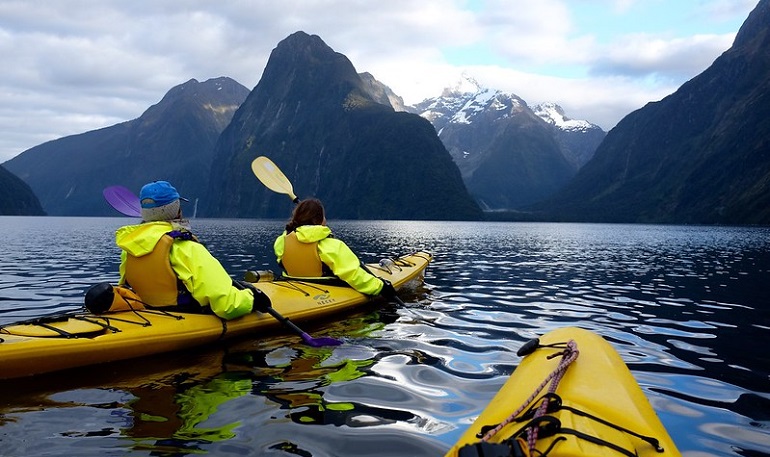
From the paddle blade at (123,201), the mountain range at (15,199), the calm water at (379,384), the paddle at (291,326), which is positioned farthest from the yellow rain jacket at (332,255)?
the mountain range at (15,199)

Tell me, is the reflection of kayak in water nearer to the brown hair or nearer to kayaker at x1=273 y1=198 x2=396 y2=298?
kayaker at x1=273 y1=198 x2=396 y2=298

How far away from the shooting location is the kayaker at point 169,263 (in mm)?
6789

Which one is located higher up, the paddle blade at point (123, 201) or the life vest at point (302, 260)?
the paddle blade at point (123, 201)

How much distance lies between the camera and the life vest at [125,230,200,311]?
269 inches

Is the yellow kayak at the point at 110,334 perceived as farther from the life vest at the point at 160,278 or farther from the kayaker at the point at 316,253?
the kayaker at the point at 316,253

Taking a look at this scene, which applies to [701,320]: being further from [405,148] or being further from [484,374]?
[405,148]

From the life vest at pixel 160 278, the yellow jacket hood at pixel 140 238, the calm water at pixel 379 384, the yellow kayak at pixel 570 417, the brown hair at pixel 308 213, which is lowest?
the calm water at pixel 379 384

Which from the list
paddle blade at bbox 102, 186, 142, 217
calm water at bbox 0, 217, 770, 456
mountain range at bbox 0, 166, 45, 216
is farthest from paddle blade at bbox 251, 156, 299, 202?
mountain range at bbox 0, 166, 45, 216

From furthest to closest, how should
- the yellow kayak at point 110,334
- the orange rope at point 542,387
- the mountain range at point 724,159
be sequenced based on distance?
the mountain range at point 724,159 → the yellow kayak at point 110,334 → the orange rope at point 542,387

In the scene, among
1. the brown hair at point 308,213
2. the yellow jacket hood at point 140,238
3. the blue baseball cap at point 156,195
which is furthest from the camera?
the brown hair at point 308,213

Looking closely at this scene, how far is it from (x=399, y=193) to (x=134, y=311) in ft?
594

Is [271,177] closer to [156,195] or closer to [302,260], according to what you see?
[302,260]

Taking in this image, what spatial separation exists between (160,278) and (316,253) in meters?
3.32

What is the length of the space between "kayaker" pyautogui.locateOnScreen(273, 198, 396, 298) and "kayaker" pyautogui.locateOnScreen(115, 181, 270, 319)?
240 cm
